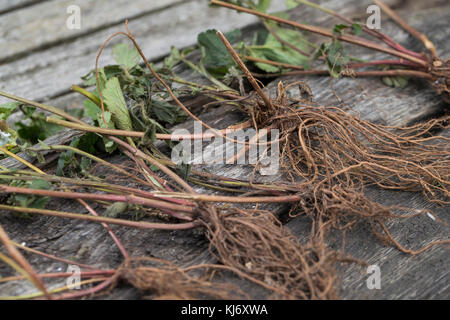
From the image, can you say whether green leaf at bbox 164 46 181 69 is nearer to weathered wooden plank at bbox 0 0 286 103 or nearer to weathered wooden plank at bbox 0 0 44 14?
weathered wooden plank at bbox 0 0 286 103

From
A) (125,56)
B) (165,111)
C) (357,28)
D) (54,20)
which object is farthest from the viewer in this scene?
(54,20)

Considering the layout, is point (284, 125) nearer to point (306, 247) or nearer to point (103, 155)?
point (306, 247)

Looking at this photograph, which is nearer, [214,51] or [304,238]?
[304,238]

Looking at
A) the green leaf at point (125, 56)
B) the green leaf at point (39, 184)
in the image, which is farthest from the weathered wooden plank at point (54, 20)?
the green leaf at point (39, 184)

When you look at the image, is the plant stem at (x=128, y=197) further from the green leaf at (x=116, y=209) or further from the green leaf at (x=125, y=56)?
the green leaf at (x=125, y=56)

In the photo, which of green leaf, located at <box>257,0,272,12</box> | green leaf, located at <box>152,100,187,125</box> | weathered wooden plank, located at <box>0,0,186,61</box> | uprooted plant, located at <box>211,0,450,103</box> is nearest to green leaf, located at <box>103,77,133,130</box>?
green leaf, located at <box>152,100,187,125</box>

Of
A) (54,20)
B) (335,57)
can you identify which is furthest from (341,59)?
(54,20)

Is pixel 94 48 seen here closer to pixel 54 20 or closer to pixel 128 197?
pixel 54 20

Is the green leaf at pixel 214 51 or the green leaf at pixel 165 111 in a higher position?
the green leaf at pixel 214 51
